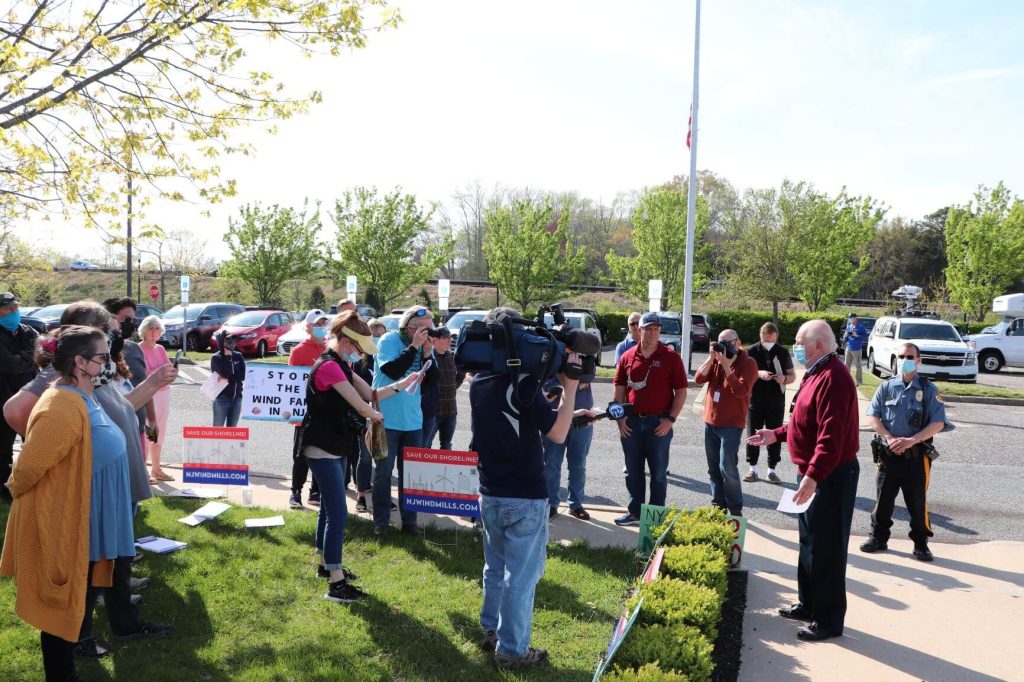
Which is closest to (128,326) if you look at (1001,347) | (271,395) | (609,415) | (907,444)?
(271,395)

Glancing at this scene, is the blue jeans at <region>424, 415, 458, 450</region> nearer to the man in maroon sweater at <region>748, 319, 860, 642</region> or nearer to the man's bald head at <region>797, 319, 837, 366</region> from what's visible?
the man in maroon sweater at <region>748, 319, 860, 642</region>

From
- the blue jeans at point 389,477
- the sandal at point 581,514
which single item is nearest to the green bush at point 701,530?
the sandal at point 581,514

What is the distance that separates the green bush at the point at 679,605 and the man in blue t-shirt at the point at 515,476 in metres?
0.71

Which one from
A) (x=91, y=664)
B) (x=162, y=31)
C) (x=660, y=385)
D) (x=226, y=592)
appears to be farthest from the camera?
(x=660, y=385)

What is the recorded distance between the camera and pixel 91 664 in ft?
13.2

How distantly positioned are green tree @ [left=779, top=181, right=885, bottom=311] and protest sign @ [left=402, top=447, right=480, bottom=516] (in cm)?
3382

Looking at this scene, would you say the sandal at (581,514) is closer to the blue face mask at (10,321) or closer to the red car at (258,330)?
the blue face mask at (10,321)

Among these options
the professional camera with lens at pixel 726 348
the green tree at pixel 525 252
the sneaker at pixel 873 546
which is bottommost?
the sneaker at pixel 873 546

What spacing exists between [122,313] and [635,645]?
5051 mm

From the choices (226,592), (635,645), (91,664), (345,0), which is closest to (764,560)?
(635,645)

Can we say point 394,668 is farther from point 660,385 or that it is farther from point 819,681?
point 660,385

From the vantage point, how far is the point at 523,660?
4.11 metres

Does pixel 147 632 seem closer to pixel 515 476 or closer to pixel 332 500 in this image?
pixel 332 500

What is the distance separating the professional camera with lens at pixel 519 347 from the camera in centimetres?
371
